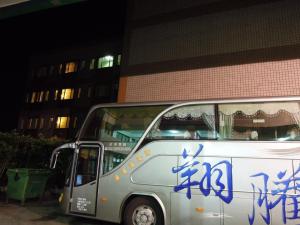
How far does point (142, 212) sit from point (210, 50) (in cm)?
626

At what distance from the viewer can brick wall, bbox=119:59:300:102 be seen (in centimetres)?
885

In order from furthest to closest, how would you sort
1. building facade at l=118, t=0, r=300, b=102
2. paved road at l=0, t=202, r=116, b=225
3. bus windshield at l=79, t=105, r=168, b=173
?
building facade at l=118, t=0, r=300, b=102
paved road at l=0, t=202, r=116, b=225
bus windshield at l=79, t=105, r=168, b=173

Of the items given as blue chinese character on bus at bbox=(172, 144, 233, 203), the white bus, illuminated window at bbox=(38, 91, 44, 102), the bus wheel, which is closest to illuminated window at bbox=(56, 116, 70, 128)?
illuminated window at bbox=(38, 91, 44, 102)

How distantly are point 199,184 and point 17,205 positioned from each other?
18.6 feet

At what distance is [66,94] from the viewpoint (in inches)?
1489

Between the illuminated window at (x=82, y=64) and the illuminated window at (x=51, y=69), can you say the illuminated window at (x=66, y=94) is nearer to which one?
the illuminated window at (x=82, y=64)

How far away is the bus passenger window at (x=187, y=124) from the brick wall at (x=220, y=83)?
102 inches

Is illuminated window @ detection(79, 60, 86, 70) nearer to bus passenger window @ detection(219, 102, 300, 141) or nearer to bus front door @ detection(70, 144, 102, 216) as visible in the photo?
bus front door @ detection(70, 144, 102, 216)

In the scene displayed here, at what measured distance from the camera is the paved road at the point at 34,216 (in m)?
6.84

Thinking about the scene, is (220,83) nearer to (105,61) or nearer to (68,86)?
(105,61)

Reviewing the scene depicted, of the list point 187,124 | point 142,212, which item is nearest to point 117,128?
point 187,124

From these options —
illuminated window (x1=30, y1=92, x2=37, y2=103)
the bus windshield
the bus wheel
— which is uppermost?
illuminated window (x1=30, y1=92, x2=37, y2=103)

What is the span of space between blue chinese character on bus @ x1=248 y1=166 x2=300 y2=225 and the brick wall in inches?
135

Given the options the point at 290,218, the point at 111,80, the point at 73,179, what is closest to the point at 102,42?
the point at 111,80
